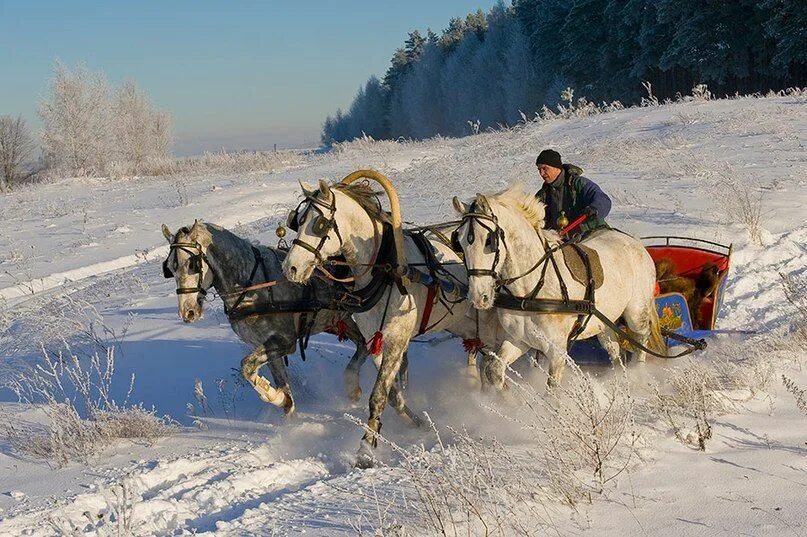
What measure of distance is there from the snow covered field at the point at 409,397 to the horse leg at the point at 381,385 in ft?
0.59

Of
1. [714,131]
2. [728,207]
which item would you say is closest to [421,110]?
[714,131]

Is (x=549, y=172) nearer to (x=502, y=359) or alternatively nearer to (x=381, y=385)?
(x=502, y=359)

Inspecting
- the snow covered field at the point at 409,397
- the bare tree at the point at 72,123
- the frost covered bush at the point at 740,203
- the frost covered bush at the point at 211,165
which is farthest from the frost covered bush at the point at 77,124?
the frost covered bush at the point at 740,203

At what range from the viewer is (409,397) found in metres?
7.08

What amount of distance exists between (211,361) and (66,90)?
140 ft

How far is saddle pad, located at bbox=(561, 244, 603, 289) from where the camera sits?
5.54 m

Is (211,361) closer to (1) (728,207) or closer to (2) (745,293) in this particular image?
(2) (745,293)

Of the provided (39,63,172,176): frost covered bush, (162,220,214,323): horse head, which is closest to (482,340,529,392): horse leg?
(162,220,214,323): horse head

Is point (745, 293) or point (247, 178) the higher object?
point (247, 178)

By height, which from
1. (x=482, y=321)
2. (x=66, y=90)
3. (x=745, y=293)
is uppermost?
(x=66, y=90)

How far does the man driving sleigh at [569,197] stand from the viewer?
262 inches

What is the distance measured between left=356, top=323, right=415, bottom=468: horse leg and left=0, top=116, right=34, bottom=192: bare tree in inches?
2094

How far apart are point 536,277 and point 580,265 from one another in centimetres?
48

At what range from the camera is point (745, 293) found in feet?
27.3
